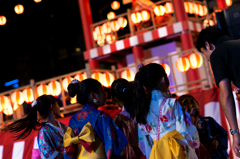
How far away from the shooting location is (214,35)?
1710 mm

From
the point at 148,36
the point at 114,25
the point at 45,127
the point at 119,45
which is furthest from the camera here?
the point at 119,45

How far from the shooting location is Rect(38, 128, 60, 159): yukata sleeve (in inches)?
91.8

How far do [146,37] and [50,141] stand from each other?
20.7 feet

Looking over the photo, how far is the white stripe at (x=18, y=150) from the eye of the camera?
4857mm

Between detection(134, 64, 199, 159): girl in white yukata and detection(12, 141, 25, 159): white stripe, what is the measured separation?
351 cm

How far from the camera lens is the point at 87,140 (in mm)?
1970

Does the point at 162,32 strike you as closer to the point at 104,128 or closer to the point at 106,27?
the point at 106,27

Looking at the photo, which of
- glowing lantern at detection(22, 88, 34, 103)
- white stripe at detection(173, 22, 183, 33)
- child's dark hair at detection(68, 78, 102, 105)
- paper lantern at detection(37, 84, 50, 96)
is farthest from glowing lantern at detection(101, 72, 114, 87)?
child's dark hair at detection(68, 78, 102, 105)

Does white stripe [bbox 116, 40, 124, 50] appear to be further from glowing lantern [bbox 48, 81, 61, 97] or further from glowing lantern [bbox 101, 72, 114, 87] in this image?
glowing lantern [bbox 48, 81, 61, 97]

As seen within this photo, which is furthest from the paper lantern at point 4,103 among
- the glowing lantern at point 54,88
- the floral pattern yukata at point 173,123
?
the floral pattern yukata at point 173,123

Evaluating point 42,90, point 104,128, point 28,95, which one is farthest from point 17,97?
point 104,128

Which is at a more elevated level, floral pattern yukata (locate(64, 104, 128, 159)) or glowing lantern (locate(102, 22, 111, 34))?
glowing lantern (locate(102, 22, 111, 34))

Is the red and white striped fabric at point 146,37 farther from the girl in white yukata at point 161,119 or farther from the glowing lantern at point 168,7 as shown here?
the girl in white yukata at point 161,119

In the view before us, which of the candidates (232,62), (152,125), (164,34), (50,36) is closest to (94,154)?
(152,125)
